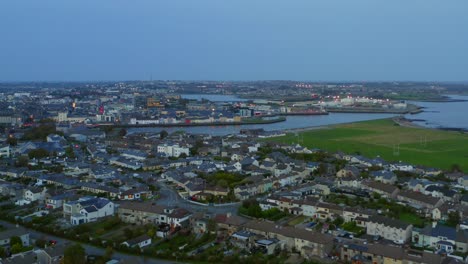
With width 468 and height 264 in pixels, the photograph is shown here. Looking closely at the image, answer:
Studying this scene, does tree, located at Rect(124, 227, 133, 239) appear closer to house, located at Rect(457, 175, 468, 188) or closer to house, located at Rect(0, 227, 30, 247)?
house, located at Rect(0, 227, 30, 247)

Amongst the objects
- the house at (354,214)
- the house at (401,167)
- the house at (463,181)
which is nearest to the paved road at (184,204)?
the house at (354,214)

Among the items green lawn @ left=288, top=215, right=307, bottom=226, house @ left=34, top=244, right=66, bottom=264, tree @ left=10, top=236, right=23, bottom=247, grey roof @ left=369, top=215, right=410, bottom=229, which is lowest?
green lawn @ left=288, top=215, right=307, bottom=226

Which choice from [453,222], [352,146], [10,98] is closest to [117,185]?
[453,222]

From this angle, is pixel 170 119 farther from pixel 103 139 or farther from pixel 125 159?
pixel 125 159

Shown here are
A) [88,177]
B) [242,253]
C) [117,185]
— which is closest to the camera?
[242,253]

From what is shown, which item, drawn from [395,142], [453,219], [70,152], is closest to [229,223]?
[453,219]

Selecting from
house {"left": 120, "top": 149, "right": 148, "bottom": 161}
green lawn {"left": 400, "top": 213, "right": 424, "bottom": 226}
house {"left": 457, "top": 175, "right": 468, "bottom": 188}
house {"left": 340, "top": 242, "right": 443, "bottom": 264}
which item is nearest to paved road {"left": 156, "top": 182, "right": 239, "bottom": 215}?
house {"left": 340, "top": 242, "right": 443, "bottom": 264}

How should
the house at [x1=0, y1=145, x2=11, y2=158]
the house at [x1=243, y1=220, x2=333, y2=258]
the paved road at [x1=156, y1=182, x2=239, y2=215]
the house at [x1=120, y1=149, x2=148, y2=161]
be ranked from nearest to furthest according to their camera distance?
the house at [x1=243, y1=220, x2=333, y2=258], the paved road at [x1=156, y1=182, x2=239, y2=215], the house at [x1=120, y1=149, x2=148, y2=161], the house at [x1=0, y1=145, x2=11, y2=158]
